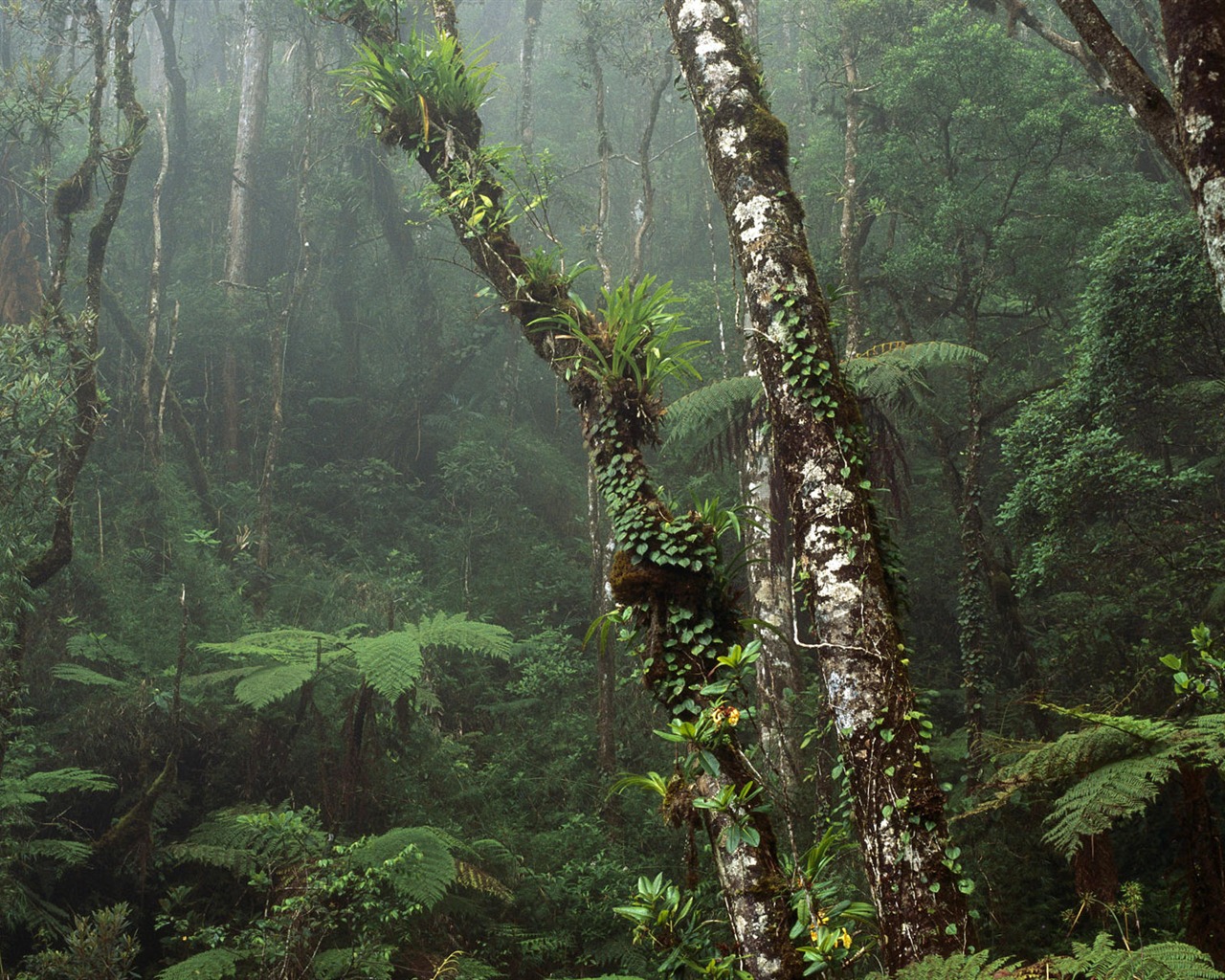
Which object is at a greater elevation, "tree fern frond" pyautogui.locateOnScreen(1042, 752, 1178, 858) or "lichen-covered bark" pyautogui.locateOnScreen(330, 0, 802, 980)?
"lichen-covered bark" pyautogui.locateOnScreen(330, 0, 802, 980)

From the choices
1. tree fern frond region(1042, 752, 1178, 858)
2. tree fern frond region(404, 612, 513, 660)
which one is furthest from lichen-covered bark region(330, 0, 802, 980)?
tree fern frond region(404, 612, 513, 660)

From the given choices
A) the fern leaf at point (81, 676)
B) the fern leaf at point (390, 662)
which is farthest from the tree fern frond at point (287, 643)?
the fern leaf at point (81, 676)

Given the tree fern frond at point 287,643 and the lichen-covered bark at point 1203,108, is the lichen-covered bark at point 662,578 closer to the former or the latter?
the lichen-covered bark at point 1203,108

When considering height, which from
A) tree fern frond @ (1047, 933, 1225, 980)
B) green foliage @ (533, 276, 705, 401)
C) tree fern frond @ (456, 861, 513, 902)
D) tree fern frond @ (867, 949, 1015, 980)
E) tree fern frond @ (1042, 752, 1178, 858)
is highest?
green foliage @ (533, 276, 705, 401)

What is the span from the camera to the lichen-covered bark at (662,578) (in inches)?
115

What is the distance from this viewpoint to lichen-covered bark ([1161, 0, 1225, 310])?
3.34 metres

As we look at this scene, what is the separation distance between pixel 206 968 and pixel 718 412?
17.5ft

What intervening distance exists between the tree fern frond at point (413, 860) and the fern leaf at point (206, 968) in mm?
782

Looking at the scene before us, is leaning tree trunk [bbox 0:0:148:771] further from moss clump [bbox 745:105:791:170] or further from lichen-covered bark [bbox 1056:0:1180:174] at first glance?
lichen-covered bark [bbox 1056:0:1180:174]

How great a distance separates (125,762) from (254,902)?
161 centimetres

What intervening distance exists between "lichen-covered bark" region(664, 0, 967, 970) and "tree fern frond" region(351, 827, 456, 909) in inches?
119

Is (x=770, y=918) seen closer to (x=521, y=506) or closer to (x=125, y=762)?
(x=125, y=762)

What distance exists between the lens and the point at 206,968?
174 inches

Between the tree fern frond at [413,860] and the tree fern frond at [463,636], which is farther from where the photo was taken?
the tree fern frond at [463,636]
